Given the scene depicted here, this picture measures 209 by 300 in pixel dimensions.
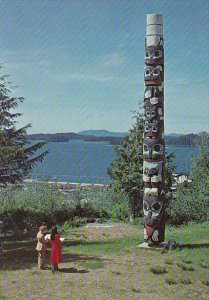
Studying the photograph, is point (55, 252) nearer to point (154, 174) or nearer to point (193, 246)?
point (154, 174)

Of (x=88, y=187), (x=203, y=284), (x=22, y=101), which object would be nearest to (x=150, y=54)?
(x=22, y=101)

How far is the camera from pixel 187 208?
24344mm

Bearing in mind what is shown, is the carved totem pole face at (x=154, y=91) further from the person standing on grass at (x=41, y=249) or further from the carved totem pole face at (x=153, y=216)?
the person standing on grass at (x=41, y=249)

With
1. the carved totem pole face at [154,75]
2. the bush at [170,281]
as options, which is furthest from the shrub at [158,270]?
the carved totem pole face at [154,75]

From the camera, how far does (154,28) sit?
611 inches

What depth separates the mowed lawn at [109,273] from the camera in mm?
10477

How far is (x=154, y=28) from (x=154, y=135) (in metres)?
3.46

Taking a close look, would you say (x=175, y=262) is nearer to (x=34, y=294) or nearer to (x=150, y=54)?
(x=34, y=294)

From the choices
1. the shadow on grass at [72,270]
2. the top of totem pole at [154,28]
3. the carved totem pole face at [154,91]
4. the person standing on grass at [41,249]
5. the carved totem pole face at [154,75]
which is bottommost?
the shadow on grass at [72,270]

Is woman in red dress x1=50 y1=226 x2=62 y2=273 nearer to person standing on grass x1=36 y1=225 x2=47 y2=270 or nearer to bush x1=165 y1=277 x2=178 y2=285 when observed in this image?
person standing on grass x1=36 y1=225 x2=47 y2=270

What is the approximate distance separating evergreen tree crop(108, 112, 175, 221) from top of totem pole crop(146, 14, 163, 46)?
8626mm

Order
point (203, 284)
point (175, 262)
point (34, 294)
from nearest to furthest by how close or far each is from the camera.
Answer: point (34, 294) → point (203, 284) → point (175, 262)

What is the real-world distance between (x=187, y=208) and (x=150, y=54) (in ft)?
35.8

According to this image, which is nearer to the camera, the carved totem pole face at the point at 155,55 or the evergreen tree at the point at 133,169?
the carved totem pole face at the point at 155,55
